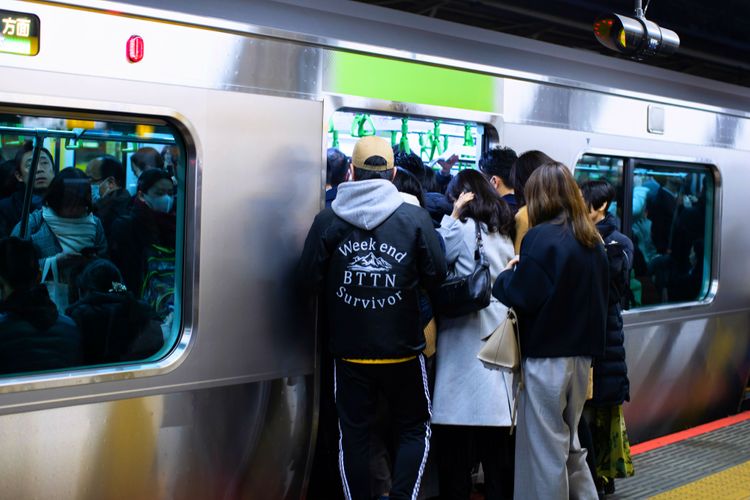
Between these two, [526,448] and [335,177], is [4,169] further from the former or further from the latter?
[526,448]

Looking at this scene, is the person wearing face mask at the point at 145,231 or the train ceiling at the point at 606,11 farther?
the train ceiling at the point at 606,11

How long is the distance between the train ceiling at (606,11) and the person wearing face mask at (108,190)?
10.1ft

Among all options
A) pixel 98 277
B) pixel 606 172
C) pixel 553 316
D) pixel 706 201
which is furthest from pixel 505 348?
pixel 706 201

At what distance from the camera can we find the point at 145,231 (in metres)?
3.18

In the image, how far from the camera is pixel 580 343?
133 inches

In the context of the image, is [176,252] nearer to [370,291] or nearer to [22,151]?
[22,151]

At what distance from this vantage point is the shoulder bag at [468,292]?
3695mm

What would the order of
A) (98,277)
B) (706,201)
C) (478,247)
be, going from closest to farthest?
(98,277)
(478,247)
(706,201)

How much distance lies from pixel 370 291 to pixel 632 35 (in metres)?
2.80

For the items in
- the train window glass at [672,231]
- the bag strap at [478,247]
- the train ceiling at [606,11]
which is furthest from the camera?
the train ceiling at [606,11]

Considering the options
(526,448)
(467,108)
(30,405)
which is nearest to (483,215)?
(467,108)

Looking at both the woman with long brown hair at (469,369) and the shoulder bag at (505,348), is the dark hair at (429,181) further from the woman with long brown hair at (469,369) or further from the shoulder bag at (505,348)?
the shoulder bag at (505,348)

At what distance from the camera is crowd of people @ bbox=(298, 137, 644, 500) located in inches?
134

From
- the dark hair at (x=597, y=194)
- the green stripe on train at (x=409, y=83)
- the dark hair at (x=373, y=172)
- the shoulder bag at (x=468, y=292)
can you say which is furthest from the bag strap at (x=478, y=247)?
the dark hair at (x=597, y=194)
